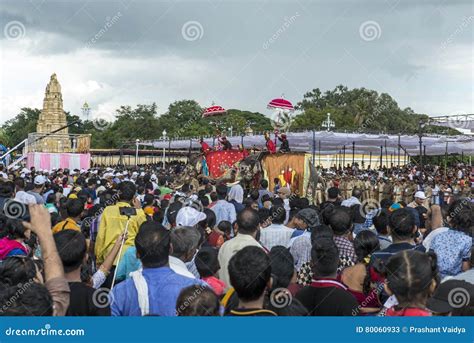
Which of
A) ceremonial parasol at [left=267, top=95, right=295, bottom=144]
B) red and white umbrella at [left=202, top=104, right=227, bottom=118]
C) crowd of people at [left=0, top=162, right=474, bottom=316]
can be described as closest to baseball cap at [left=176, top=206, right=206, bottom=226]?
crowd of people at [left=0, top=162, right=474, bottom=316]

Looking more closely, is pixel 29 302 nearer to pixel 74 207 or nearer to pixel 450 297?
pixel 450 297

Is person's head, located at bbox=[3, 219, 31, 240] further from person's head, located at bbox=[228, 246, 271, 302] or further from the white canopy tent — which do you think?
the white canopy tent

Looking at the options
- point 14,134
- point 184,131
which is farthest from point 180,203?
point 14,134

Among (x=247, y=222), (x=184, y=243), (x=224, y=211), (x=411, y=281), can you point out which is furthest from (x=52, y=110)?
(x=411, y=281)

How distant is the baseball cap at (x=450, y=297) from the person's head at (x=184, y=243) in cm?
188

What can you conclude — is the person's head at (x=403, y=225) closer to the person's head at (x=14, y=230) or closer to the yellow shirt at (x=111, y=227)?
the yellow shirt at (x=111, y=227)

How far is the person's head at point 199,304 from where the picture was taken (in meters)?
2.97

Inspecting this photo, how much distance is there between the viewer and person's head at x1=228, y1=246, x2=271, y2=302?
10.5ft

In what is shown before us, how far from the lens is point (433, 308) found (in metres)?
3.48

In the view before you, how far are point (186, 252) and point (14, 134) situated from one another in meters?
78.0

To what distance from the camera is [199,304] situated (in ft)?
9.77

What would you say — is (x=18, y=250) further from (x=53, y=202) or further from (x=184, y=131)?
(x=184, y=131)

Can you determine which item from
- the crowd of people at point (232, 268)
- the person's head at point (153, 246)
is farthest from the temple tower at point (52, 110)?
the person's head at point (153, 246)

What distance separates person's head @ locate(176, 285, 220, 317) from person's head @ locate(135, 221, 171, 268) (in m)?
0.71
